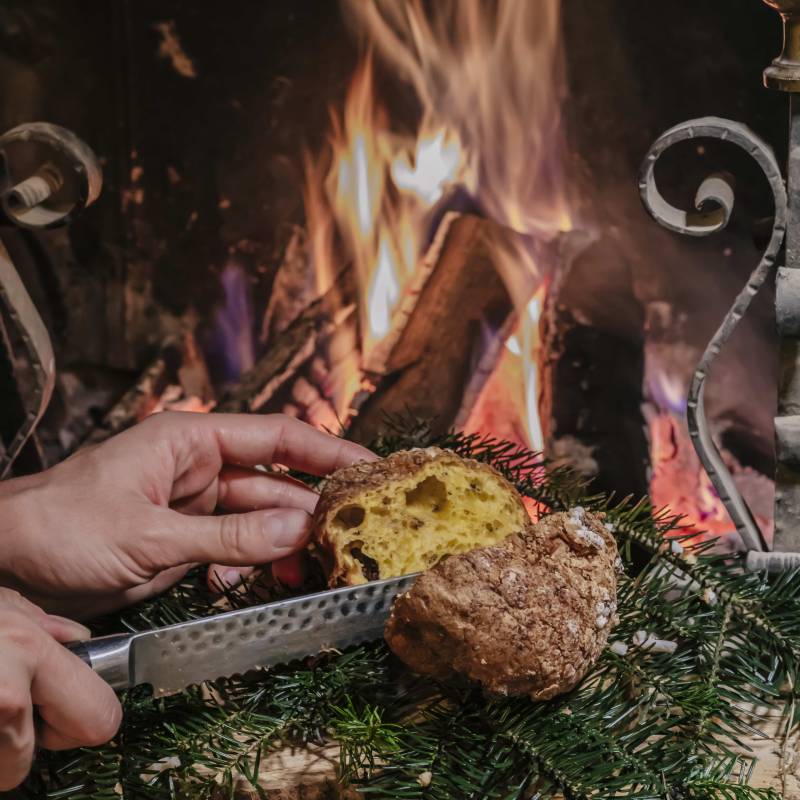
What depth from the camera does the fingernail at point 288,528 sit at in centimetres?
110

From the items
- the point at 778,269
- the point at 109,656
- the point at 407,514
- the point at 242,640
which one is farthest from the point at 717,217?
the point at 109,656

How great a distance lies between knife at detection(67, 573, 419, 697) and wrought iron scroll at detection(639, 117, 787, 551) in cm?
44

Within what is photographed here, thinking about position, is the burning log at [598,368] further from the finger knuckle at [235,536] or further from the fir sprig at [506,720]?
the finger knuckle at [235,536]

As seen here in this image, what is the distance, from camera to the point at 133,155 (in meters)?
2.00

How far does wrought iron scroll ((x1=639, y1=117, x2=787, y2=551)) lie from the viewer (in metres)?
1.17

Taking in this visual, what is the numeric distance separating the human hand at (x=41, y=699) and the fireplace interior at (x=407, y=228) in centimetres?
99

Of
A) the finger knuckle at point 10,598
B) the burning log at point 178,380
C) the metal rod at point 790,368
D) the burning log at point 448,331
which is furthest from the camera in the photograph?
the burning log at point 178,380

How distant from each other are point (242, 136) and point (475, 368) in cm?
61

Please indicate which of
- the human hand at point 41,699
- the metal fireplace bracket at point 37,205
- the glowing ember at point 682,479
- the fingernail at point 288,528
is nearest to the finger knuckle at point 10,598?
the human hand at point 41,699

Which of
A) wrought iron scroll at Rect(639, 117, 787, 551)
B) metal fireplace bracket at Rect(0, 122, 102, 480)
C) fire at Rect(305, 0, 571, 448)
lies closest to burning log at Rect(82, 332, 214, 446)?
fire at Rect(305, 0, 571, 448)

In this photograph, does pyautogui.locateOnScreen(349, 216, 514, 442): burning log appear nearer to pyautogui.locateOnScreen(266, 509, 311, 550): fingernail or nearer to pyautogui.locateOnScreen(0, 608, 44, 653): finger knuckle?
pyautogui.locateOnScreen(266, 509, 311, 550): fingernail

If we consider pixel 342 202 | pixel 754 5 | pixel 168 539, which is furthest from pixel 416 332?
pixel 168 539

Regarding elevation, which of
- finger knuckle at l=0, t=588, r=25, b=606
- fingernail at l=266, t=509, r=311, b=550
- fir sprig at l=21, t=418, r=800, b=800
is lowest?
fir sprig at l=21, t=418, r=800, b=800

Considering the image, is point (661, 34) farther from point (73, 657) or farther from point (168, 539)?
point (73, 657)
